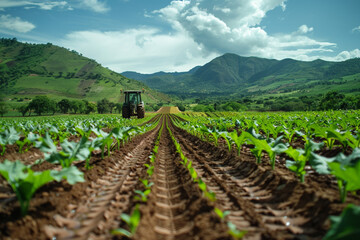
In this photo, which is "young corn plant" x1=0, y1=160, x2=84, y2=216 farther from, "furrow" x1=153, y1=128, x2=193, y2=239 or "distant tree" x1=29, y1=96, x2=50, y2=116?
"distant tree" x1=29, y1=96, x2=50, y2=116

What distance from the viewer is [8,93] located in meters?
106

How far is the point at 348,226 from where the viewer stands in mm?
1515

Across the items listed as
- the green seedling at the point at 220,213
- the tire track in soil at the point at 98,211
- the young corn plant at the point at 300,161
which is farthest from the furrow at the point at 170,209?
the young corn plant at the point at 300,161

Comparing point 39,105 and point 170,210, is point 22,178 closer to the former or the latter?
point 170,210

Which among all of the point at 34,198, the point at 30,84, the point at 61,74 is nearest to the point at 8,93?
the point at 30,84

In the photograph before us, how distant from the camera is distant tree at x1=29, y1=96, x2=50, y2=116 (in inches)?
2451

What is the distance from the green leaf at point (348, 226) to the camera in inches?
58.1

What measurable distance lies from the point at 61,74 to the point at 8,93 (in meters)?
41.0

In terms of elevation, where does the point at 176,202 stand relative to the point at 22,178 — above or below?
below

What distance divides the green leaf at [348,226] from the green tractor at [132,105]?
23743mm

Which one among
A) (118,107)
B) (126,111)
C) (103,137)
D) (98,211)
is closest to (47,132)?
(103,137)

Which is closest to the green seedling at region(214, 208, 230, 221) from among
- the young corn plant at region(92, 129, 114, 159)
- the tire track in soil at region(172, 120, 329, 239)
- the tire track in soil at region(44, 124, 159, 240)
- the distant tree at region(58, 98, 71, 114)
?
the tire track in soil at region(172, 120, 329, 239)

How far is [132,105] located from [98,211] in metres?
22.4

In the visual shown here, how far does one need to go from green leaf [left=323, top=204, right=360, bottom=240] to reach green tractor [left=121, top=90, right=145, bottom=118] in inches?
935
